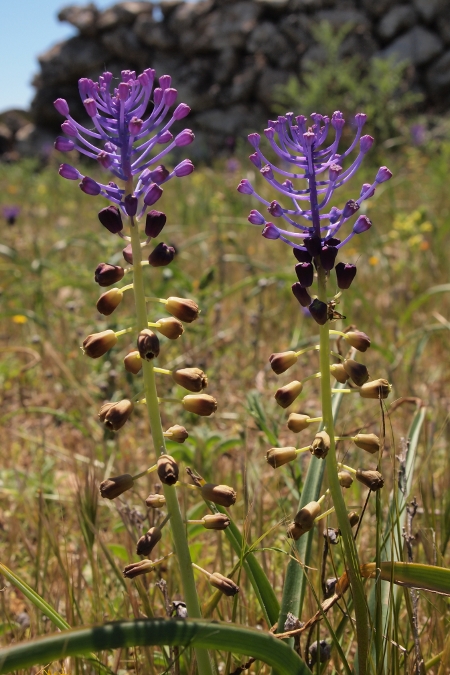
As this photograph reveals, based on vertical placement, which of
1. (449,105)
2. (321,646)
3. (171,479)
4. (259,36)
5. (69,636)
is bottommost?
(321,646)

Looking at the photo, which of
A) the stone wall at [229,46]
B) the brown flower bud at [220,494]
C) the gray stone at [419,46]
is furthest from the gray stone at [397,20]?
the brown flower bud at [220,494]

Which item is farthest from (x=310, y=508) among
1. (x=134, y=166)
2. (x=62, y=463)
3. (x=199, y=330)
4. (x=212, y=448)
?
(x=199, y=330)

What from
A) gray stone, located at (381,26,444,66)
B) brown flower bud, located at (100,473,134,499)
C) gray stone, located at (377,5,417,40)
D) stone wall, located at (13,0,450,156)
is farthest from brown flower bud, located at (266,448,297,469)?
gray stone, located at (377,5,417,40)

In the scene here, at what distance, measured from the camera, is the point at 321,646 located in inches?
50.7

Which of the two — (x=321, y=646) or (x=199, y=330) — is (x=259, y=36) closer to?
(x=199, y=330)

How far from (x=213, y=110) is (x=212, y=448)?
19512mm

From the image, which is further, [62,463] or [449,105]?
[449,105]

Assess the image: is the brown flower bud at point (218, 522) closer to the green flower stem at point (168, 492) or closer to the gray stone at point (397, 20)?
the green flower stem at point (168, 492)

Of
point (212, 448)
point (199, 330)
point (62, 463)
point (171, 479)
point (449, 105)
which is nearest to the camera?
point (171, 479)

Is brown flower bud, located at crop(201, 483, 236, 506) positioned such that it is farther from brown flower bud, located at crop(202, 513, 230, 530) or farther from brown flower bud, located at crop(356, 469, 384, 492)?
brown flower bud, located at crop(356, 469, 384, 492)

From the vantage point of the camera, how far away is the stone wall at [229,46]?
1814cm

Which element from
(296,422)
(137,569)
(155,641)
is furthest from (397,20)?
(155,641)

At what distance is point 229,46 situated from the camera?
20.5 meters

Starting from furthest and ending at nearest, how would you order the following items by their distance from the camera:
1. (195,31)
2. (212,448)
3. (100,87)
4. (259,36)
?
1. (195,31)
2. (259,36)
3. (212,448)
4. (100,87)
